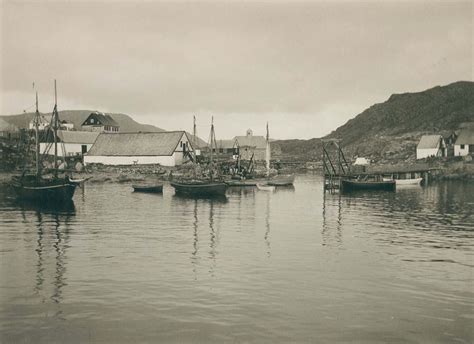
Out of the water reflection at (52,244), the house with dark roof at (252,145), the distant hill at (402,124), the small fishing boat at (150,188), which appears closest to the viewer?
the water reflection at (52,244)

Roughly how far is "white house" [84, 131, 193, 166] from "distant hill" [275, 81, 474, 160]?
58.5 meters

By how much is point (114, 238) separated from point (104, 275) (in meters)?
8.69

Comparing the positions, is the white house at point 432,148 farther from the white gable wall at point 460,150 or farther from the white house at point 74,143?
the white house at point 74,143

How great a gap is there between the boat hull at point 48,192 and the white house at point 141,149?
4479cm

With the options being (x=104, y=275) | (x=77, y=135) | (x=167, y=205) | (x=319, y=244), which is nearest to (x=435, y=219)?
(x=319, y=244)

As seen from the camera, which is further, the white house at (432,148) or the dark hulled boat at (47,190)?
the white house at (432,148)

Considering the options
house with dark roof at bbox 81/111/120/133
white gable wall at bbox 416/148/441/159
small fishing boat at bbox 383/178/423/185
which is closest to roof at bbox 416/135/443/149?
white gable wall at bbox 416/148/441/159

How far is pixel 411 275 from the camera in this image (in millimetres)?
20062

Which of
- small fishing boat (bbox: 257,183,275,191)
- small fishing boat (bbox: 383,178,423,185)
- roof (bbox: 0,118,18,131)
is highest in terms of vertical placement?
roof (bbox: 0,118,18,131)

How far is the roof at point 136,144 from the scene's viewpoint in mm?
93625

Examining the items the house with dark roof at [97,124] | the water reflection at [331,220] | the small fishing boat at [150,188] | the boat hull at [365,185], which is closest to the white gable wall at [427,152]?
the boat hull at [365,185]

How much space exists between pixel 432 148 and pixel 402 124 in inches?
2598

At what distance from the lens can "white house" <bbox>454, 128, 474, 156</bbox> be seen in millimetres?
104694

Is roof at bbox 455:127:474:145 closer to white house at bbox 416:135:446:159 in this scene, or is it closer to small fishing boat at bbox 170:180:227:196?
white house at bbox 416:135:446:159
